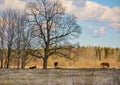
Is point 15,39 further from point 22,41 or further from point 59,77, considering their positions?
point 59,77

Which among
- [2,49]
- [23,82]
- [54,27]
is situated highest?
[54,27]

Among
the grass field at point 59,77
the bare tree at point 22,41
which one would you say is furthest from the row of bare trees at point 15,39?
the grass field at point 59,77

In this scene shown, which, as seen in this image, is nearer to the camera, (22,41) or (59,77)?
(59,77)

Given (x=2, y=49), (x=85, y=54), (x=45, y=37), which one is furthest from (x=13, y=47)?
(x=85, y=54)

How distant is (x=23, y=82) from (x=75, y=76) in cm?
393

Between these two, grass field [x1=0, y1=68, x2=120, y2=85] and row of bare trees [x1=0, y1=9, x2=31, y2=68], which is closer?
grass field [x1=0, y1=68, x2=120, y2=85]

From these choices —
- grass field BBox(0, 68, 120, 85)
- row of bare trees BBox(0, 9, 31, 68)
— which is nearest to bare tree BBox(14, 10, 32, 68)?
row of bare trees BBox(0, 9, 31, 68)

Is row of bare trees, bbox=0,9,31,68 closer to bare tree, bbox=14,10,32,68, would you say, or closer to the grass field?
bare tree, bbox=14,10,32,68

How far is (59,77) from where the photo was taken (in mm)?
24500

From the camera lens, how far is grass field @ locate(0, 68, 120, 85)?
23641 mm

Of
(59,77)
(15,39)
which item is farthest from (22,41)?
(59,77)

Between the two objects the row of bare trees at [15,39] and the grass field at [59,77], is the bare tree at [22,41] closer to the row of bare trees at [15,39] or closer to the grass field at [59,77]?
the row of bare trees at [15,39]

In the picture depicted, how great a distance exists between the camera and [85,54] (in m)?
104

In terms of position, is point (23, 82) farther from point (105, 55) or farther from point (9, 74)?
point (105, 55)
